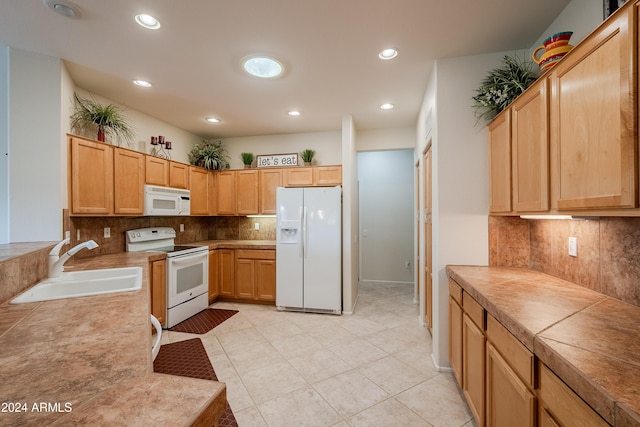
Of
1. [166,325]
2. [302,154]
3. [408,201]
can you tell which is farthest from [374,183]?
[166,325]

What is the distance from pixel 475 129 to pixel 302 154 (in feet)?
8.75

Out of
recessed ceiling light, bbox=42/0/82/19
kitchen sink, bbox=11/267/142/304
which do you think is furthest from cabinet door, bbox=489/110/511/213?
recessed ceiling light, bbox=42/0/82/19

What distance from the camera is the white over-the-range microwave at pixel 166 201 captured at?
10.6 ft

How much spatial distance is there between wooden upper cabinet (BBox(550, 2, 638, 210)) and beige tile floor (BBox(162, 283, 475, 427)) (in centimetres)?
160

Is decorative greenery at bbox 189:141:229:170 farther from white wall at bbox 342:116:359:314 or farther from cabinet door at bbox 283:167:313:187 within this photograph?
white wall at bbox 342:116:359:314

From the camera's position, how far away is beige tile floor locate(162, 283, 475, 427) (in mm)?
1807

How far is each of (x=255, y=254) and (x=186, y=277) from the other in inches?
38.9

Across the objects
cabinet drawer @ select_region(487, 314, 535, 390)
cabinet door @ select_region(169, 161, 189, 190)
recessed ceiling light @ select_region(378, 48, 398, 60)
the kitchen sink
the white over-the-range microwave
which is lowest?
cabinet drawer @ select_region(487, 314, 535, 390)

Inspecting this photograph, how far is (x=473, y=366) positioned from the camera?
1.65 m

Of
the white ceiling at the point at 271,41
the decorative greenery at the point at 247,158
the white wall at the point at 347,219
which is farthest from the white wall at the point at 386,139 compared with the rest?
the decorative greenery at the point at 247,158

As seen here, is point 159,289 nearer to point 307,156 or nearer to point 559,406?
point 307,156

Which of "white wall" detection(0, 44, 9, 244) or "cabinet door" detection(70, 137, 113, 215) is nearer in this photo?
"white wall" detection(0, 44, 9, 244)

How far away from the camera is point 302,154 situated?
4352mm

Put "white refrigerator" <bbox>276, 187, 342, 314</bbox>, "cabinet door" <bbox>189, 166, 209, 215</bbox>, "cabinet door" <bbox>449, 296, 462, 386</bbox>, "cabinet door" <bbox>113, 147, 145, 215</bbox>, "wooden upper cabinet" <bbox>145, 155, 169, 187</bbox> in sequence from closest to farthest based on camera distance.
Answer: "cabinet door" <bbox>449, 296, 462, 386</bbox> → "cabinet door" <bbox>113, 147, 145, 215</bbox> → "wooden upper cabinet" <bbox>145, 155, 169, 187</bbox> → "white refrigerator" <bbox>276, 187, 342, 314</bbox> → "cabinet door" <bbox>189, 166, 209, 215</bbox>
